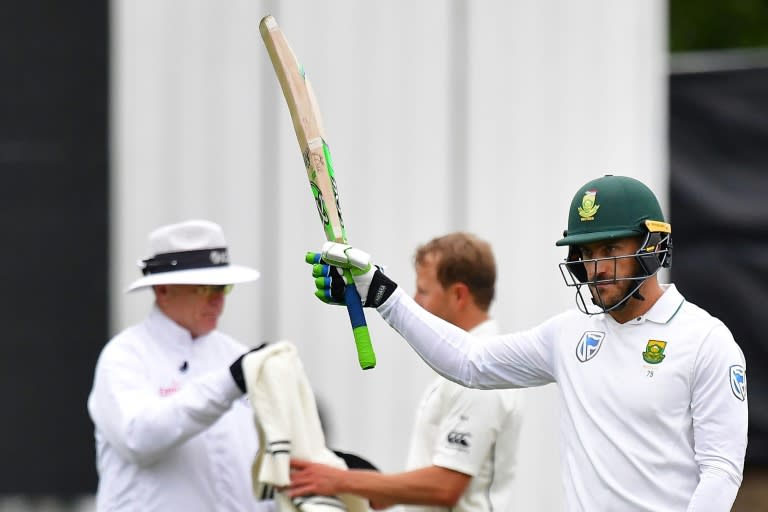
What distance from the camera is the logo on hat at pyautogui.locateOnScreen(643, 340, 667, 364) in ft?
8.72

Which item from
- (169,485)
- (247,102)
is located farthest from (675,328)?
(247,102)

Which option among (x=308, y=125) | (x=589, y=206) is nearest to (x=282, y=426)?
(x=308, y=125)

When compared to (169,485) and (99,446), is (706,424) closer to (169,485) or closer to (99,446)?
(169,485)

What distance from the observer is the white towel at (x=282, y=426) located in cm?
346

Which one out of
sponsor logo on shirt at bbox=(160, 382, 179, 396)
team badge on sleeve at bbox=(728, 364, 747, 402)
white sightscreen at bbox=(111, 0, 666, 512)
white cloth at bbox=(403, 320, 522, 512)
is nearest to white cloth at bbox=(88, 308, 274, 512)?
sponsor logo on shirt at bbox=(160, 382, 179, 396)

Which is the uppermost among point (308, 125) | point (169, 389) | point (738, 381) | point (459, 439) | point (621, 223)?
point (308, 125)

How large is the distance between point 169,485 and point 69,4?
2.14 m

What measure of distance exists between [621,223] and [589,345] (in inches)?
10.6

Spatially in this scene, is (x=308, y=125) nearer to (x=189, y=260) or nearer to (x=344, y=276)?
(x=344, y=276)

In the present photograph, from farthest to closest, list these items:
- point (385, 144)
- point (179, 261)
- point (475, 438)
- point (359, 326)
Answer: point (385, 144) < point (179, 261) < point (475, 438) < point (359, 326)

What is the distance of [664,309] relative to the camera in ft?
8.95

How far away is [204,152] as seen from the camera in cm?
486

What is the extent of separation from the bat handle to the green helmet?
0.46m

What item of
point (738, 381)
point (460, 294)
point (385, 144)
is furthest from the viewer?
point (385, 144)
